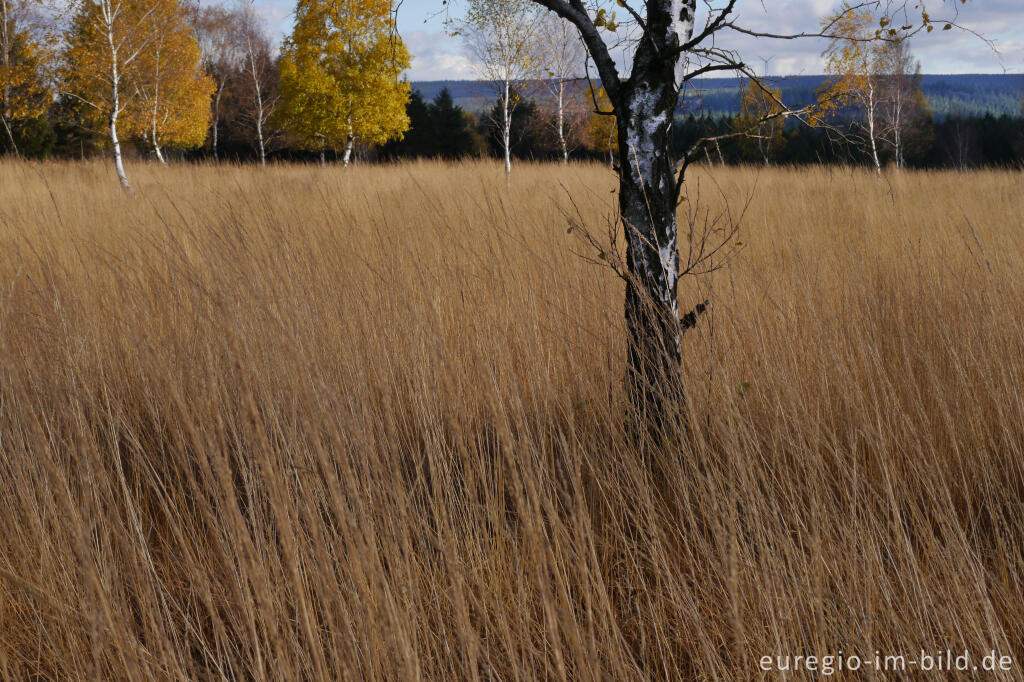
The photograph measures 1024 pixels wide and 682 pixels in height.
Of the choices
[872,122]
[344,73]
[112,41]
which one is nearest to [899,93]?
[872,122]

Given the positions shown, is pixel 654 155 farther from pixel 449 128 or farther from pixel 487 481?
pixel 449 128

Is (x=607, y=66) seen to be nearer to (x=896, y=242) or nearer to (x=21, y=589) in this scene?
(x=21, y=589)

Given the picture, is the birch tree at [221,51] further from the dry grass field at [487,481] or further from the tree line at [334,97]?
the dry grass field at [487,481]

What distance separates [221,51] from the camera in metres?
34.7

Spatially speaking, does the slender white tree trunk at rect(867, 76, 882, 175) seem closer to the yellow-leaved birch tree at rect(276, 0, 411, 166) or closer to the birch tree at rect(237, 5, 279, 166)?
the yellow-leaved birch tree at rect(276, 0, 411, 166)

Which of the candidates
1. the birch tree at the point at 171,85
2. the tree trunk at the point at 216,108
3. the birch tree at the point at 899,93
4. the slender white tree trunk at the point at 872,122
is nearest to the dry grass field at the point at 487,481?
the slender white tree trunk at the point at 872,122

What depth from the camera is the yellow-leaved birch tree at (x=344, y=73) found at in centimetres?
1972

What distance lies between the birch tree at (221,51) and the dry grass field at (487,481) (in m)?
32.2

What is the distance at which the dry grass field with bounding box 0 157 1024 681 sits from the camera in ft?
4.84

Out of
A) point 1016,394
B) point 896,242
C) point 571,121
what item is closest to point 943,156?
point 571,121

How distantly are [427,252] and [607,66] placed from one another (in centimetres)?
232

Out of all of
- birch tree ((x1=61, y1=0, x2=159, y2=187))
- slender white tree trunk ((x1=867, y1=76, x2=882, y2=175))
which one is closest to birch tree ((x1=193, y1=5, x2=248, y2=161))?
birch tree ((x1=61, y1=0, x2=159, y2=187))

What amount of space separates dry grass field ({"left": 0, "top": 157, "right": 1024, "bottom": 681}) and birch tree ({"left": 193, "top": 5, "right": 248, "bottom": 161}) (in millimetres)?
32238

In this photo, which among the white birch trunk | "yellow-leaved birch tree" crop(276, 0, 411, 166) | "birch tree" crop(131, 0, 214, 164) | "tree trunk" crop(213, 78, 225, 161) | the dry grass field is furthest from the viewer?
"tree trunk" crop(213, 78, 225, 161)
